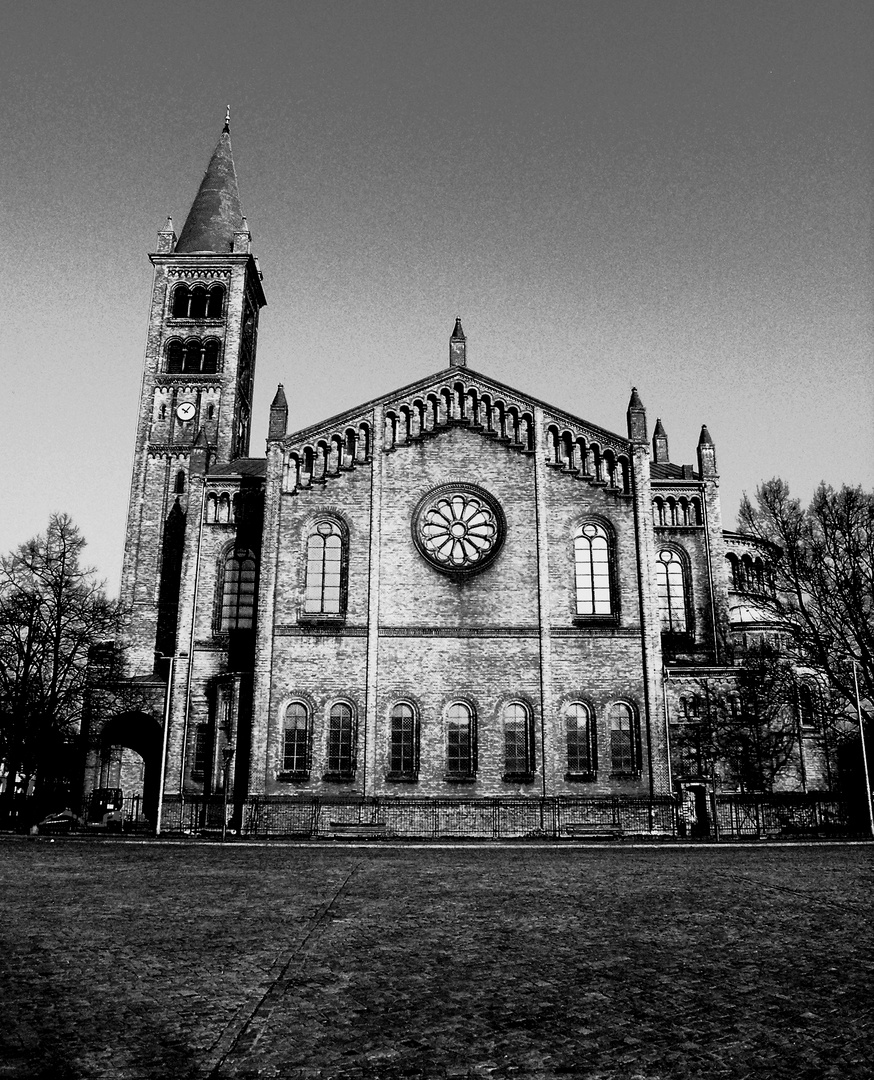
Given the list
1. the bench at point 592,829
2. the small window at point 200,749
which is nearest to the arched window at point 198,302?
the small window at point 200,749

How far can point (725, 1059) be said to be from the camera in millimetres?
7305

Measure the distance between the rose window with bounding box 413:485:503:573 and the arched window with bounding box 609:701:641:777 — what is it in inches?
295

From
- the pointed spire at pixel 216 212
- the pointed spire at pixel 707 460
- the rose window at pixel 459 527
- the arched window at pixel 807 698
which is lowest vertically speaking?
the arched window at pixel 807 698

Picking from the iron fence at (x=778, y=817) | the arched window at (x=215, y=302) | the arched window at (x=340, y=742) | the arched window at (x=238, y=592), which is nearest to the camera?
the iron fence at (x=778, y=817)

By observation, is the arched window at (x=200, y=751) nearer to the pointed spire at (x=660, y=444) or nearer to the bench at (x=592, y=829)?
the bench at (x=592, y=829)

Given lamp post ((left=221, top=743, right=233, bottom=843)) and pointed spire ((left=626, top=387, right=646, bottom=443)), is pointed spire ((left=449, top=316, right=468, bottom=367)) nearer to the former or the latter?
pointed spire ((left=626, top=387, right=646, bottom=443))

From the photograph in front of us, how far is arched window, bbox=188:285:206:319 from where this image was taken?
52781 mm

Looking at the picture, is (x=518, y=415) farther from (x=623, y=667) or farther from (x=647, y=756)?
(x=647, y=756)

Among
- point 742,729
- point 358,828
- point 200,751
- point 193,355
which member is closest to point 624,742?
point 742,729

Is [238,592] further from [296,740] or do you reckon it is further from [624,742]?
[624,742]

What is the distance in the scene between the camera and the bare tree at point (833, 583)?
3684 cm

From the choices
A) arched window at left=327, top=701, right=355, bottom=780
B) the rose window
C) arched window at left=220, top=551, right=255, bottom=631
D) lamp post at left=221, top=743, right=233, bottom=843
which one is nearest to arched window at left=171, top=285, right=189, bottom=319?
arched window at left=220, top=551, right=255, bottom=631

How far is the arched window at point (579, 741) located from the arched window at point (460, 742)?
3.56 m

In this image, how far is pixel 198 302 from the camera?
53.2 m
